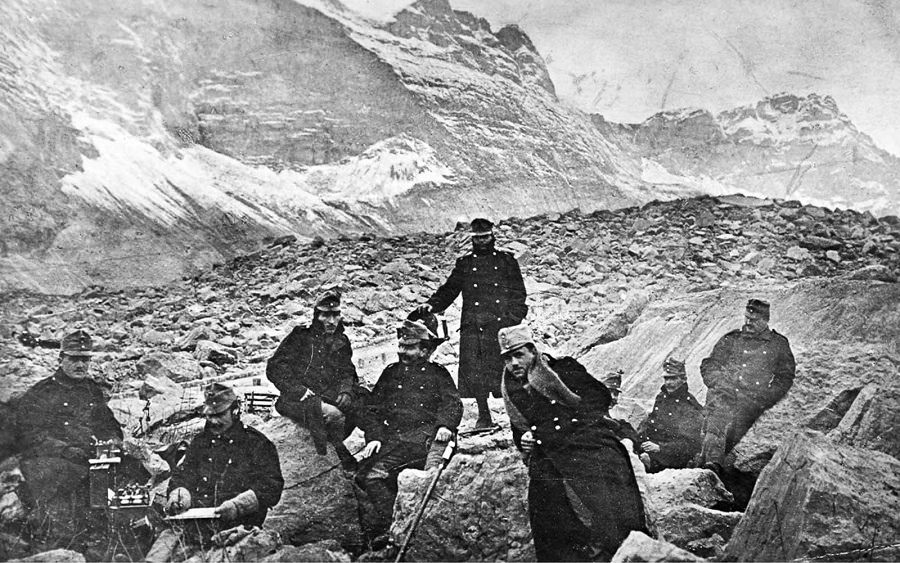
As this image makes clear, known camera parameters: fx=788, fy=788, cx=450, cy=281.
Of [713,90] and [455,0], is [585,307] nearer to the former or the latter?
[713,90]

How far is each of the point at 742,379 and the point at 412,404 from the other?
2241 millimetres

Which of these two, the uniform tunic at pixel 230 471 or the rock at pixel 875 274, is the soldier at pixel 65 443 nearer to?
the uniform tunic at pixel 230 471

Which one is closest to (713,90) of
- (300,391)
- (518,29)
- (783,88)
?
(783,88)

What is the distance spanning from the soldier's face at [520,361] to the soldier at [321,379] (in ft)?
3.33

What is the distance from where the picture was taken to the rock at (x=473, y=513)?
4727 millimetres

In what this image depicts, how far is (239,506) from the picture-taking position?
4.81 meters

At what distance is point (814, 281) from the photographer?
553 cm

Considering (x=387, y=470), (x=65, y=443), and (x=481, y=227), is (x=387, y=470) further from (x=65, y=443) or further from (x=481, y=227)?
(x=65, y=443)

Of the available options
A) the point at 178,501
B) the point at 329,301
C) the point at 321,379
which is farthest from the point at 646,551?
the point at 178,501

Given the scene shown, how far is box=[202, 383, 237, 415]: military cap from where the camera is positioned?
4.94 metres

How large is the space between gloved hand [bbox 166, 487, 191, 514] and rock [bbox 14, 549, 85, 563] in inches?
23.7

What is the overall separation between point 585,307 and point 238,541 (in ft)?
9.20

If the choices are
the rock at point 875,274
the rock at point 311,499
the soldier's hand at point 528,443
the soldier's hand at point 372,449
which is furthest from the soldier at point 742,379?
the rock at point 311,499

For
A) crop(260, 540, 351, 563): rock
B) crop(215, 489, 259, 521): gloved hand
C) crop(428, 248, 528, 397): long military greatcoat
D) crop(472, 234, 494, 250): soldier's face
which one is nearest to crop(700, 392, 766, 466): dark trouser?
crop(428, 248, 528, 397): long military greatcoat
